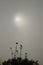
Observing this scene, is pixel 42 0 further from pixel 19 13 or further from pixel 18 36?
pixel 18 36

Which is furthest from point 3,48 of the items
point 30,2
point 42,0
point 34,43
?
point 42,0

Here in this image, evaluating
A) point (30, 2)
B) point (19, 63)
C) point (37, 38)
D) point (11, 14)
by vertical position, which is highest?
point (30, 2)

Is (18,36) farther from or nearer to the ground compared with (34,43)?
farther from the ground

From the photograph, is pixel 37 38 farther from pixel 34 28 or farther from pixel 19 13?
pixel 19 13

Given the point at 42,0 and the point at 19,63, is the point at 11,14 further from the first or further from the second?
the point at 19,63

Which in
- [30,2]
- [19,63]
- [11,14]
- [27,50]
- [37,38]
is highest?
[30,2]

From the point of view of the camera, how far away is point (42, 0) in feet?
7.97

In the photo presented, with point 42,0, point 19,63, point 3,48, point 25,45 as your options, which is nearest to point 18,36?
point 25,45

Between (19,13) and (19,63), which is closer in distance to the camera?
(19,63)

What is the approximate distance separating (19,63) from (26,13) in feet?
3.30

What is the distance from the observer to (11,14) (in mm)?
2398

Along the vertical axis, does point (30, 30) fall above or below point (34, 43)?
above

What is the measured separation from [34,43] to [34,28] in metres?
0.30

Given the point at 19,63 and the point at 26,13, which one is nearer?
the point at 19,63
